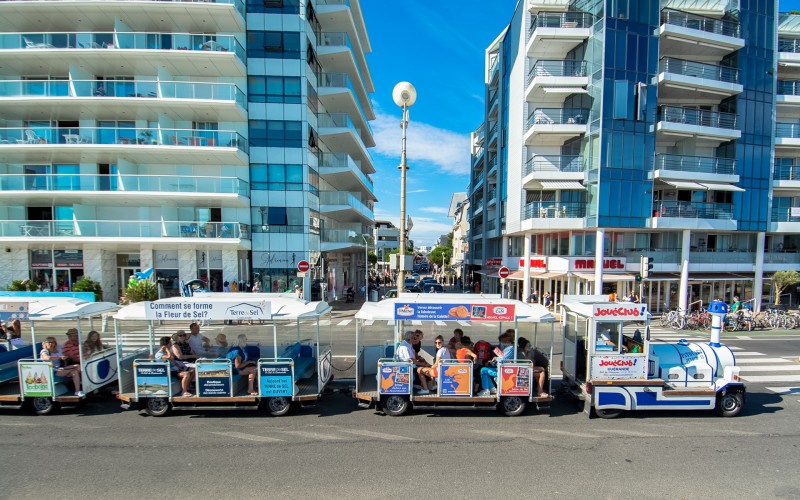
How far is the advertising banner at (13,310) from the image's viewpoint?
22.5 feet

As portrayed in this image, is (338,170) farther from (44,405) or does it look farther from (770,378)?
(770,378)

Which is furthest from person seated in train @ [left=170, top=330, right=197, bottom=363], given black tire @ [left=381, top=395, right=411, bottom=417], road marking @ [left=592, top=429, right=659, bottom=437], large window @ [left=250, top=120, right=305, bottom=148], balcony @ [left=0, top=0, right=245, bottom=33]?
balcony @ [left=0, top=0, right=245, bottom=33]

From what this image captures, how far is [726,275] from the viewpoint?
21.5 metres

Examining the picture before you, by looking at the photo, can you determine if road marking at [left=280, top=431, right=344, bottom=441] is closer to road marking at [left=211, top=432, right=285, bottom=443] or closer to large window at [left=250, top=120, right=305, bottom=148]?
road marking at [left=211, top=432, right=285, bottom=443]

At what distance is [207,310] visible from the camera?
658 centimetres

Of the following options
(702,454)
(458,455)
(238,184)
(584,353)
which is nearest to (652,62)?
(584,353)

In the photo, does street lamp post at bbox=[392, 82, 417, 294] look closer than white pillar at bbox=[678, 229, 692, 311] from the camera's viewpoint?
Yes

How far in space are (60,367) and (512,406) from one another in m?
9.72

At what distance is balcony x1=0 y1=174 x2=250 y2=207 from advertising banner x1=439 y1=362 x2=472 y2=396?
18.2 metres

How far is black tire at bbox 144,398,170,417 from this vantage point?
6586mm

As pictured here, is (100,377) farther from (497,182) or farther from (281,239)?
(497,182)

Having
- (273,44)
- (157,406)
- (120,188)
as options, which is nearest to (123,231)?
(120,188)

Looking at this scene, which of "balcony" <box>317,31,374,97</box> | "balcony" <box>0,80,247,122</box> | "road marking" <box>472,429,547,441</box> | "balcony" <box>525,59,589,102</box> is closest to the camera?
"road marking" <box>472,429,547,441</box>

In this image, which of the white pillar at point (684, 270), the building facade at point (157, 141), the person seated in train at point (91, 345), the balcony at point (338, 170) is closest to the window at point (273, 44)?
the building facade at point (157, 141)
